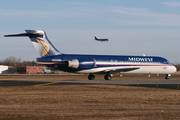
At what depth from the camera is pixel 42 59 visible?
35188 mm

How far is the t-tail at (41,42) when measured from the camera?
34562 millimetres

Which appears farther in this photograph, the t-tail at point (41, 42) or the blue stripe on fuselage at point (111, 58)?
the blue stripe on fuselage at point (111, 58)

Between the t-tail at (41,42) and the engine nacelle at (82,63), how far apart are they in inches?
121

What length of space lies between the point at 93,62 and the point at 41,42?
849cm

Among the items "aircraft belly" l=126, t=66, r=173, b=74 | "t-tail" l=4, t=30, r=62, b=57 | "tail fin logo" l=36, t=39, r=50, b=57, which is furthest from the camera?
"aircraft belly" l=126, t=66, r=173, b=74

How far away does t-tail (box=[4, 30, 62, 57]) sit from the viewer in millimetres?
34562

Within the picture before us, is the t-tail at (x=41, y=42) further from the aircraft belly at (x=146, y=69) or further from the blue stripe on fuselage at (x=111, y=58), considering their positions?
the aircraft belly at (x=146, y=69)

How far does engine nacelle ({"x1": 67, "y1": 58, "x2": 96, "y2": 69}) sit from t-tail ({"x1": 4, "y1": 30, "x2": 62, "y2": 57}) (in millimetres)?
3083

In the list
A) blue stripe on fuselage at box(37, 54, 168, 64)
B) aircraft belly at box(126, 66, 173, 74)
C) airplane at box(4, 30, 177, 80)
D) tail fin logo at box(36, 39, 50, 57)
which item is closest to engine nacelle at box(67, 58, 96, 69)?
airplane at box(4, 30, 177, 80)

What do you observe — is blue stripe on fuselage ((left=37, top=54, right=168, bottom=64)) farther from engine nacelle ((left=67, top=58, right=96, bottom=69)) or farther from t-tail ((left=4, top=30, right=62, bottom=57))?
engine nacelle ((left=67, top=58, right=96, bottom=69))

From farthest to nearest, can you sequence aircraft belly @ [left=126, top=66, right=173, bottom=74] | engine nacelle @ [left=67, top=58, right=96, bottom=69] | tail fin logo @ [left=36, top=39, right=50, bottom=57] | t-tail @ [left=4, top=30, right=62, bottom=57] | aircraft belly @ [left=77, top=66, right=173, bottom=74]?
aircraft belly @ [left=126, top=66, right=173, bottom=74] < aircraft belly @ [left=77, top=66, right=173, bottom=74] < engine nacelle @ [left=67, top=58, right=96, bottom=69] < tail fin logo @ [left=36, top=39, right=50, bottom=57] < t-tail @ [left=4, top=30, right=62, bottom=57]

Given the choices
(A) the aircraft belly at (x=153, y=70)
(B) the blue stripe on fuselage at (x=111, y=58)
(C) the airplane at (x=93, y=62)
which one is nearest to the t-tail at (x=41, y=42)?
(C) the airplane at (x=93, y=62)

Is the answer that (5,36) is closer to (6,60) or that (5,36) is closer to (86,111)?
(86,111)

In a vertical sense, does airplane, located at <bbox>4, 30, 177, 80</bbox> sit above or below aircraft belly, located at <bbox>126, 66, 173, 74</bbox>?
above
